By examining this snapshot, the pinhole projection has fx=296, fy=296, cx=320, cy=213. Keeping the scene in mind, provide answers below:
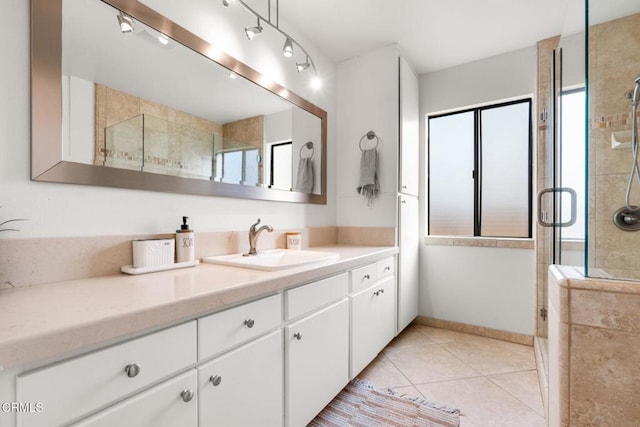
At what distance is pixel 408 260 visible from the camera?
Result: 2711 mm

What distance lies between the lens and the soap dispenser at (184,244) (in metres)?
1.38

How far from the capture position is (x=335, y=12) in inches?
82.0

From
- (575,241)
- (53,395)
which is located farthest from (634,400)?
(53,395)

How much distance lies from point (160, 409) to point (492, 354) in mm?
2469

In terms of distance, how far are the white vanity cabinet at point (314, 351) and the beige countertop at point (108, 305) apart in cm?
21

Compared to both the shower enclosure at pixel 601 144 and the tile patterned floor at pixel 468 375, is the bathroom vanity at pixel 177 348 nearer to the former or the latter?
the tile patterned floor at pixel 468 375

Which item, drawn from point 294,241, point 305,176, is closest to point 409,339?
point 294,241

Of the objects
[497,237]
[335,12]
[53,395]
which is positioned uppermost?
[335,12]

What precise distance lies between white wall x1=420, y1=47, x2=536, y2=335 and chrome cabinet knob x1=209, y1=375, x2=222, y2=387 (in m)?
2.45

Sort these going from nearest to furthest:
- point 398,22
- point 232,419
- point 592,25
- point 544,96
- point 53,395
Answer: point 53,395 < point 232,419 < point 592,25 < point 398,22 < point 544,96

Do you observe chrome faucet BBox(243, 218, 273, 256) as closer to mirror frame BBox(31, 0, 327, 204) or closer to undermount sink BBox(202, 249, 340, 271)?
undermount sink BBox(202, 249, 340, 271)

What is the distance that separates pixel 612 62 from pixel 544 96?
107 cm

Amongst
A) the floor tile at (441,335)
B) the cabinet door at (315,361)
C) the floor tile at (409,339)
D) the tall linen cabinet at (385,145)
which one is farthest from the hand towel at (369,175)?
the floor tile at (441,335)

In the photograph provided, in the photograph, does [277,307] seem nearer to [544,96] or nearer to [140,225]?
[140,225]
